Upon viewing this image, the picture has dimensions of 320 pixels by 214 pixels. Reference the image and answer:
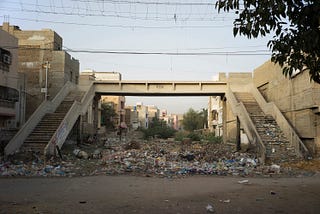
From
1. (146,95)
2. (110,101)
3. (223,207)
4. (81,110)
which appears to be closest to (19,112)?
(81,110)

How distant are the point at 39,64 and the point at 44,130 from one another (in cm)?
1547

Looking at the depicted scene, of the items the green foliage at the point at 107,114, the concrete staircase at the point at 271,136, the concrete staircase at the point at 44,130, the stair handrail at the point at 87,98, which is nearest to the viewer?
the concrete staircase at the point at 271,136

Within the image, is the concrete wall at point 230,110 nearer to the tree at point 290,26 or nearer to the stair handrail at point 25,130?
the stair handrail at point 25,130

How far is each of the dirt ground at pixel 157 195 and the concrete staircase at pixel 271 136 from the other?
5.93 metres

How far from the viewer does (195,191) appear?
37.6 ft

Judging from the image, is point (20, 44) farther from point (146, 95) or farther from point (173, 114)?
point (173, 114)

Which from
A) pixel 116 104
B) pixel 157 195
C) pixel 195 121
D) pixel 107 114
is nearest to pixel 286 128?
pixel 157 195

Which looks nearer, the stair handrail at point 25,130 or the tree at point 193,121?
the stair handrail at point 25,130

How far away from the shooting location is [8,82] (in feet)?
89.5

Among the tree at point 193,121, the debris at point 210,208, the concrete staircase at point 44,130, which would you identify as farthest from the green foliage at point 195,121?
the debris at point 210,208

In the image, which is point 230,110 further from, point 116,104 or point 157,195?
point 116,104

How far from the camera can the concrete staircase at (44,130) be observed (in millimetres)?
22109

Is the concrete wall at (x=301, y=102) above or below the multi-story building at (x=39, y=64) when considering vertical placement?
below

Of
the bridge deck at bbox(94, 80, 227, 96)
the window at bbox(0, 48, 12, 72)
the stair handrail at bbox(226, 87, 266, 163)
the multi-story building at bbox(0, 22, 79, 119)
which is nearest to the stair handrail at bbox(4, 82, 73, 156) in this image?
the window at bbox(0, 48, 12, 72)
